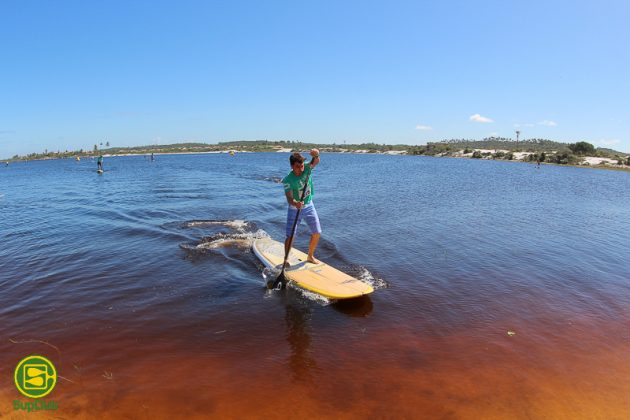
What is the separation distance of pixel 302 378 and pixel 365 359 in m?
1.14

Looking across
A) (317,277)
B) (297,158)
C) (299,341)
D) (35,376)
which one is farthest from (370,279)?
(35,376)

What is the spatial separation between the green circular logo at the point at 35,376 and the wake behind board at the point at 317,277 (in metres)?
4.94

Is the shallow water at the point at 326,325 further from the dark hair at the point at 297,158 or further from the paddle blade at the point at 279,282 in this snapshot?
the dark hair at the point at 297,158

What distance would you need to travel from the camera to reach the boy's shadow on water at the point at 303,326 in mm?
5859

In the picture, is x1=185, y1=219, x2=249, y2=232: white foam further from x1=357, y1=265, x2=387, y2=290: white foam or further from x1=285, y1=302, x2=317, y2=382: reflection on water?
x1=285, y1=302, x2=317, y2=382: reflection on water

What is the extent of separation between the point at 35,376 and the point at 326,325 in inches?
188

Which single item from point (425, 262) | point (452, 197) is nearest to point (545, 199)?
point (452, 197)

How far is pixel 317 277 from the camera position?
904 centimetres

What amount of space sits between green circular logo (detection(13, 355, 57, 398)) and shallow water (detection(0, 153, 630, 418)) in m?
0.16

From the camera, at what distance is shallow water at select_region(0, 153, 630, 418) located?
522 centimetres

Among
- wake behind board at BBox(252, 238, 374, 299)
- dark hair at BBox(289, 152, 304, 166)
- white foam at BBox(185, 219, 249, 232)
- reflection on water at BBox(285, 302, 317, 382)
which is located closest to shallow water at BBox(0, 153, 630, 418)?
reflection on water at BBox(285, 302, 317, 382)

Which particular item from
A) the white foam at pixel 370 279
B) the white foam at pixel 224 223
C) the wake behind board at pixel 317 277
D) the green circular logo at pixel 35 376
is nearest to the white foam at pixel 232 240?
the white foam at pixel 224 223

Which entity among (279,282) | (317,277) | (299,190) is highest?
(299,190)

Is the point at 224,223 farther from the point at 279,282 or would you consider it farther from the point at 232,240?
the point at 279,282
